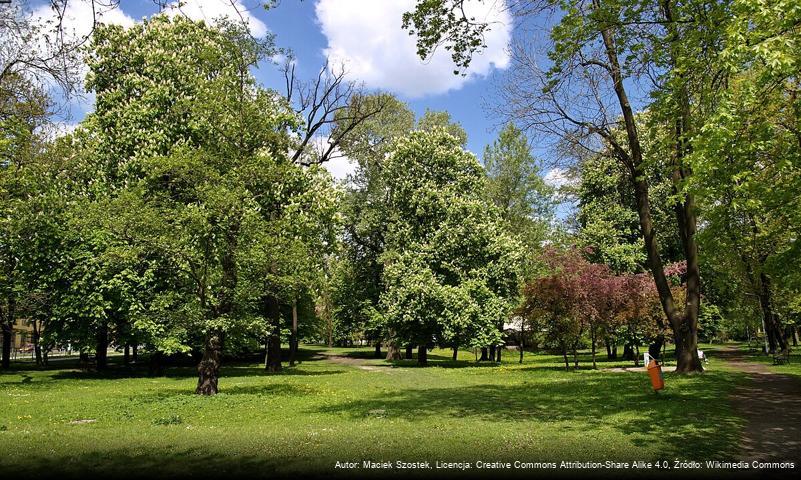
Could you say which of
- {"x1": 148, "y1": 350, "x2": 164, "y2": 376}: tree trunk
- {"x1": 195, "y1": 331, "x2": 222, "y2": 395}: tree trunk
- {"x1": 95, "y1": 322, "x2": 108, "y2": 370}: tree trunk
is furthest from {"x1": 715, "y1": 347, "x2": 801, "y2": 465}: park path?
{"x1": 95, "y1": 322, "x2": 108, "y2": 370}: tree trunk

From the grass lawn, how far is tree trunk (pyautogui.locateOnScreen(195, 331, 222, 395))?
71 centimetres

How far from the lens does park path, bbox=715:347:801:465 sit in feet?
26.8

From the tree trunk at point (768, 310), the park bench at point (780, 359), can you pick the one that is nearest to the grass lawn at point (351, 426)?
the park bench at point (780, 359)

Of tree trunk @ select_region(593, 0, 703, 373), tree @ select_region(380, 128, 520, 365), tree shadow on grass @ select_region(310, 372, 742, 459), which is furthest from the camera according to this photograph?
tree @ select_region(380, 128, 520, 365)

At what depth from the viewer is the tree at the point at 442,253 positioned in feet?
110

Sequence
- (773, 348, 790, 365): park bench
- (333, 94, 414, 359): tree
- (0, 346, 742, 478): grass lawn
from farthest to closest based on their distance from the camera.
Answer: (333, 94, 414, 359): tree → (773, 348, 790, 365): park bench → (0, 346, 742, 478): grass lawn

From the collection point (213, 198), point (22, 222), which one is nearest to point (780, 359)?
point (213, 198)

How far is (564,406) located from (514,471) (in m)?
7.40

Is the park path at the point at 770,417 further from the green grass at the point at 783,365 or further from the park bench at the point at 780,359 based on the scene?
the park bench at the point at 780,359

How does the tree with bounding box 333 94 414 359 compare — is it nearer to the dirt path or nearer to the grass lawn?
the dirt path

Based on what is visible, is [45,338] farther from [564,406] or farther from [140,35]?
[564,406]

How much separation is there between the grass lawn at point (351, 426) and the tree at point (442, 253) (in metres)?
13.6

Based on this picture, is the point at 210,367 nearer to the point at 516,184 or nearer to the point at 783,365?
the point at 783,365

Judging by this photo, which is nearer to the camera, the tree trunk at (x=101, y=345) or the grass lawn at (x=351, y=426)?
the grass lawn at (x=351, y=426)
